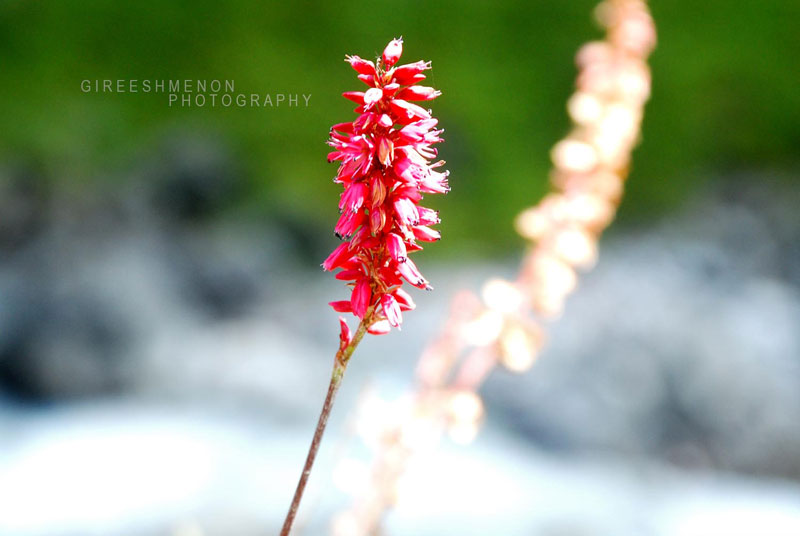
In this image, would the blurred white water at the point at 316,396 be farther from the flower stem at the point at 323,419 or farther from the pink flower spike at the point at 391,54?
the pink flower spike at the point at 391,54

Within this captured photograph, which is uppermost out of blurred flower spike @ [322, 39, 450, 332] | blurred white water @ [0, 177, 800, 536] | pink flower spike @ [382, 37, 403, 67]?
blurred white water @ [0, 177, 800, 536]

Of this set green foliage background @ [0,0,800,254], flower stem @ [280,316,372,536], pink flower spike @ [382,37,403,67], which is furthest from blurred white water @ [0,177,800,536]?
pink flower spike @ [382,37,403,67]

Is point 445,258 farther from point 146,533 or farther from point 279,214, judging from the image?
→ point 146,533

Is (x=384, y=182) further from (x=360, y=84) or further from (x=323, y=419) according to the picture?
(x=360, y=84)

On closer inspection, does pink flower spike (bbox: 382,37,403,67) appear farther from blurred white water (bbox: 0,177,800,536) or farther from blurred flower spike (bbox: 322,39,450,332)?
blurred white water (bbox: 0,177,800,536)

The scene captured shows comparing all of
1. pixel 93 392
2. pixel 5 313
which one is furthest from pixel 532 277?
pixel 5 313

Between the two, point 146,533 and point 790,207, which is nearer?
point 146,533

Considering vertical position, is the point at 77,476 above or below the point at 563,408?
below
